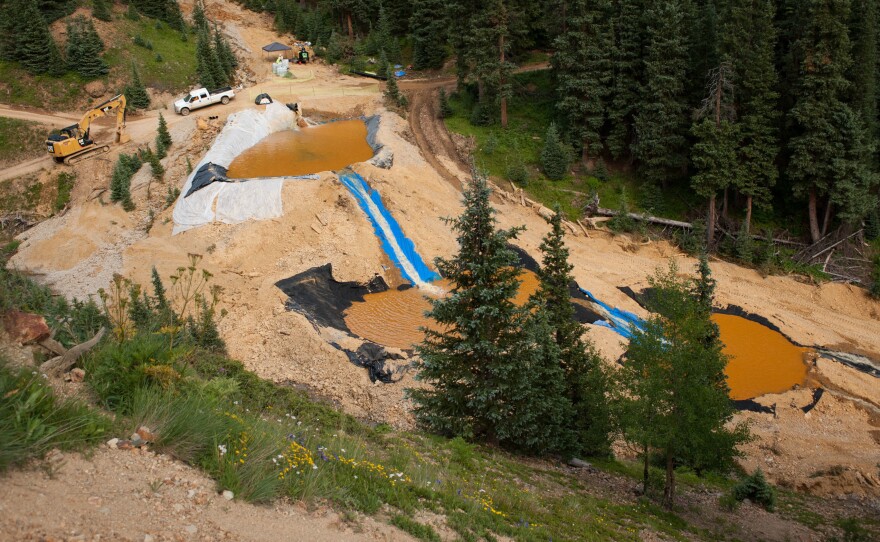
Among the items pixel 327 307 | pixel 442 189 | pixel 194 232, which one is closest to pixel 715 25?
pixel 442 189

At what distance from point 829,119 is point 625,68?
11.4 m

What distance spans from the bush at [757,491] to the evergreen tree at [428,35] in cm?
4039

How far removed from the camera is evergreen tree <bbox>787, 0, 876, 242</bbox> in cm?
3322

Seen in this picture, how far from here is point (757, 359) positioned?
27.3 m

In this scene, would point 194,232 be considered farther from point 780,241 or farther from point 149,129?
point 780,241

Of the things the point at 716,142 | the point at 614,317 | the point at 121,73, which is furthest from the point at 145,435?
the point at 121,73

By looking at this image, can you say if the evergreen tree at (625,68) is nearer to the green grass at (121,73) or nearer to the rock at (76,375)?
the green grass at (121,73)

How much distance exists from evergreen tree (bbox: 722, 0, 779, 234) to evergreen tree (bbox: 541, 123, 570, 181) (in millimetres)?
9697

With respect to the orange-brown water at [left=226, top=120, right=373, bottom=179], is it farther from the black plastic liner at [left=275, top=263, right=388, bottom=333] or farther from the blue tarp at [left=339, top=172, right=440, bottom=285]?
the black plastic liner at [left=275, top=263, right=388, bottom=333]

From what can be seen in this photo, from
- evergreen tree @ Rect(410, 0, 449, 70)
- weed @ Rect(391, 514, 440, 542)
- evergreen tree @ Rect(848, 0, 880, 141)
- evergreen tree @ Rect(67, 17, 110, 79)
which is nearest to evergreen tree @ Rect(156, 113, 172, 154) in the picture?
evergreen tree @ Rect(67, 17, 110, 79)

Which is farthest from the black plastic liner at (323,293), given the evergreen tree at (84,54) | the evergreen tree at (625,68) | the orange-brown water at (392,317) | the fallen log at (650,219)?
the evergreen tree at (84,54)

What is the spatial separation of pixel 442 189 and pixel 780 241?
19509mm

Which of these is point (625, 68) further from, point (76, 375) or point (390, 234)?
point (76, 375)

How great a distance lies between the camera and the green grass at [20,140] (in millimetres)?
39656
